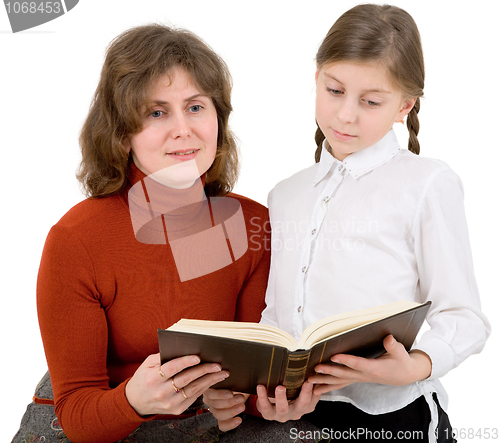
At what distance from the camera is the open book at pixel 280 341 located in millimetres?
1394

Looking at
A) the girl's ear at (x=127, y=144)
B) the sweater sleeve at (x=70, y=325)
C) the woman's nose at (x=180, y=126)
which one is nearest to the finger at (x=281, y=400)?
the sweater sleeve at (x=70, y=325)

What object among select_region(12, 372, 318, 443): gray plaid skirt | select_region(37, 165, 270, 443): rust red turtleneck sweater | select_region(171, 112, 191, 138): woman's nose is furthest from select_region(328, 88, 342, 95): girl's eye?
select_region(12, 372, 318, 443): gray plaid skirt

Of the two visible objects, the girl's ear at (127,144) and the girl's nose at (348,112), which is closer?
the girl's nose at (348,112)

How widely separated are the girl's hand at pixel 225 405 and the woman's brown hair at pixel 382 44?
1123 mm

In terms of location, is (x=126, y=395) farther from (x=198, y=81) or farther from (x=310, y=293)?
(x=198, y=81)

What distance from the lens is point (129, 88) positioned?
5.98 feet

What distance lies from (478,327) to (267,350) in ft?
2.30

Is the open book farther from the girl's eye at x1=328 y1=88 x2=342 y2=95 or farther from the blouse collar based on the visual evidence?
Answer: the girl's eye at x1=328 y1=88 x2=342 y2=95

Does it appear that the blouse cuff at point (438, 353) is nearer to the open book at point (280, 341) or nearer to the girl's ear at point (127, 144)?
the open book at point (280, 341)

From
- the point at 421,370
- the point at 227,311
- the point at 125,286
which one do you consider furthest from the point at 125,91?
the point at 421,370

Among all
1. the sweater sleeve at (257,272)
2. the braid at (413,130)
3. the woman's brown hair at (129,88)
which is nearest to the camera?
the woman's brown hair at (129,88)

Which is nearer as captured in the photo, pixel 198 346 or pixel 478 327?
pixel 198 346

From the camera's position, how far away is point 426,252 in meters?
1.69

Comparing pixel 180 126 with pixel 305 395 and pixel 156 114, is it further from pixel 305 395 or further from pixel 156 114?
pixel 305 395
